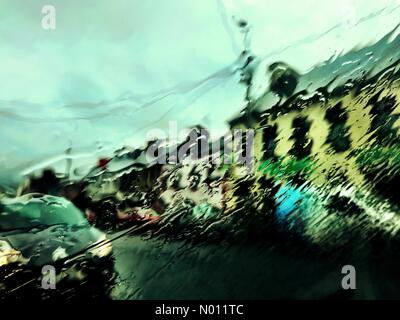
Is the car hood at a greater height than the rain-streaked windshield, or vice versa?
the rain-streaked windshield

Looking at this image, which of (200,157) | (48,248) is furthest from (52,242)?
(200,157)

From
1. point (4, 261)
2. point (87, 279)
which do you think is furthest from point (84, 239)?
point (4, 261)

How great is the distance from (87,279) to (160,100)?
2.10 feet

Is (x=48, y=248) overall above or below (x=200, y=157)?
below

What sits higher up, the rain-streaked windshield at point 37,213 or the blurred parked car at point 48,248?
the rain-streaked windshield at point 37,213

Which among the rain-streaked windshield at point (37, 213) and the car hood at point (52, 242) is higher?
the rain-streaked windshield at point (37, 213)

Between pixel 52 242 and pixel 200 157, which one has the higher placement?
pixel 200 157

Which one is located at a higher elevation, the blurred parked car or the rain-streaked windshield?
the rain-streaked windshield

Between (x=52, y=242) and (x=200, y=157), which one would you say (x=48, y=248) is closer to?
(x=52, y=242)

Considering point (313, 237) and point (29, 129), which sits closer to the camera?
point (29, 129)

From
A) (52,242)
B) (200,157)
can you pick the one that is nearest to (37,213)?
(52,242)
